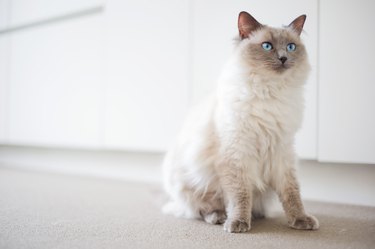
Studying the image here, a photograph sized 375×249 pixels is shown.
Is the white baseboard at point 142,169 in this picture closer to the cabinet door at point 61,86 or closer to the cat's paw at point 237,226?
the cabinet door at point 61,86

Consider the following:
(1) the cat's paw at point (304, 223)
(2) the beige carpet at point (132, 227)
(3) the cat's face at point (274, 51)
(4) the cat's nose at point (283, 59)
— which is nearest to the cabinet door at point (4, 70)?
(2) the beige carpet at point (132, 227)

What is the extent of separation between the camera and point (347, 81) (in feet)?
4.49

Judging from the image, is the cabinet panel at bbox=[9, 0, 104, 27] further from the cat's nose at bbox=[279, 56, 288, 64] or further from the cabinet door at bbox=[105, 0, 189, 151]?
the cat's nose at bbox=[279, 56, 288, 64]

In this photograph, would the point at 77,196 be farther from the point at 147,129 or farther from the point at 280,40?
the point at 280,40

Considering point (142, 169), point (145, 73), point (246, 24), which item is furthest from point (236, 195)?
point (142, 169)

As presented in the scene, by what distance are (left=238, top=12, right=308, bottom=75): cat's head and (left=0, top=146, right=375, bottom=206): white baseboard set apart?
21.6 inches

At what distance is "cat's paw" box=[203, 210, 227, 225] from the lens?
4.21 ft

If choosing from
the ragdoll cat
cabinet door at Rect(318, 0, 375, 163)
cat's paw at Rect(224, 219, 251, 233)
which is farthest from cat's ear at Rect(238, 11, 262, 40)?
cat's paw at Rect(224, 219, 251, 233)

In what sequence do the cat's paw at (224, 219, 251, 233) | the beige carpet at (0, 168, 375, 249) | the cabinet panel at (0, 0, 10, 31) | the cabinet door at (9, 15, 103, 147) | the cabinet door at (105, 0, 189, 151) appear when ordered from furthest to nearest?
the cabinet door at (9, 15, 103, 147), the cabinet door at (105, 0, 189, 151), the cabinet panel at (0, 0, 10, 31), the cat's paw at (224, 219, 251, 233), the beige carpet at (0, 168, 375, 249)

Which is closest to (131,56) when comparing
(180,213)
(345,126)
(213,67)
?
(213,67)

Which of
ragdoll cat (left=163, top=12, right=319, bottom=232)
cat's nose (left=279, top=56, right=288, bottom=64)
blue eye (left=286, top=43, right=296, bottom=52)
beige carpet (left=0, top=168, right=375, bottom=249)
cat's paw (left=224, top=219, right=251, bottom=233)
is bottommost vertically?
beige carpet (left=0, top=168, right=375, bottom=249)

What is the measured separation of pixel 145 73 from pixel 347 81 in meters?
1.22

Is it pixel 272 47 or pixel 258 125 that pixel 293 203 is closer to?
pixel 258 125

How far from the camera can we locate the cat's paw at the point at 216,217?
4.21 feet
